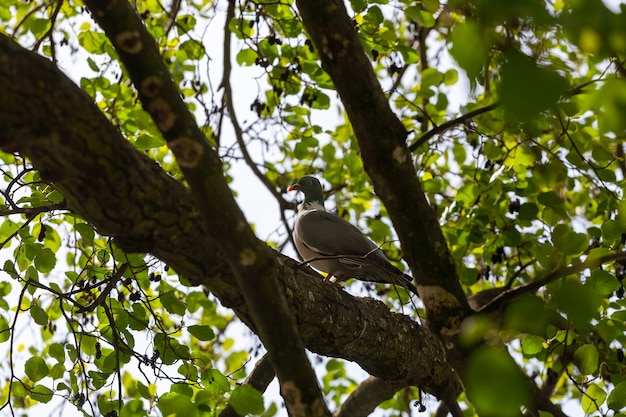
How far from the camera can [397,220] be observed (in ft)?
7.80

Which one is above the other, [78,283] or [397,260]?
[397,260]

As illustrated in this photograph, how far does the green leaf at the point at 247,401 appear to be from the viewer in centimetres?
205

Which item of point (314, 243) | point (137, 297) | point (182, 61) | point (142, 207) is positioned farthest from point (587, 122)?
point (142, 207)

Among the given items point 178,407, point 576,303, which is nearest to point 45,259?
point 178,407

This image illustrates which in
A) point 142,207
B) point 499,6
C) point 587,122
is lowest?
point 499,6

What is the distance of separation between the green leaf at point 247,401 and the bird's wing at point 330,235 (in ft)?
8.85

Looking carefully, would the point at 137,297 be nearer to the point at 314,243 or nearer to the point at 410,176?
the point at 410,176

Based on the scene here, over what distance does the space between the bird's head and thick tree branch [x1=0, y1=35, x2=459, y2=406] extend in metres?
2.86

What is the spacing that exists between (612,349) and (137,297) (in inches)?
114

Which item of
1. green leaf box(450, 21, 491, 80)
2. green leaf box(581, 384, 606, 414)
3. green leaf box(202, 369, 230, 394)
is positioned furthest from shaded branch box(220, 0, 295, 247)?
green leaf box(450, 21, 491, 80)

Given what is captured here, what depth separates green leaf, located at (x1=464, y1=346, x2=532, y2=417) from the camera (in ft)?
3.72

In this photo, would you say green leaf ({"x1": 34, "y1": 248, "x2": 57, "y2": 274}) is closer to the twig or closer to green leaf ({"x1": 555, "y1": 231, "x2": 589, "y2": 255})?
the twig

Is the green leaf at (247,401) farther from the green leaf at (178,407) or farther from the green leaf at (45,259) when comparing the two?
the green leaf at (45,259)

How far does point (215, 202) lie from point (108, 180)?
30 cm
